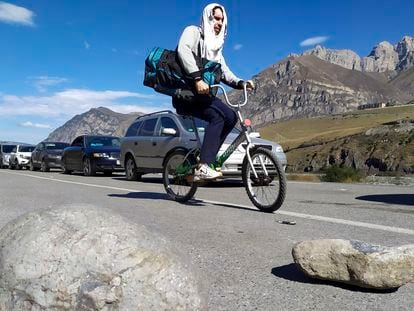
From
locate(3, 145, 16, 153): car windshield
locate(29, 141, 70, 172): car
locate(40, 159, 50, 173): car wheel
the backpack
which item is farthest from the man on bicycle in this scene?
locate(3, 145, 16, 153): car windshield

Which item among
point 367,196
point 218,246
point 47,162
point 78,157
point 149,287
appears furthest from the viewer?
point 47,162

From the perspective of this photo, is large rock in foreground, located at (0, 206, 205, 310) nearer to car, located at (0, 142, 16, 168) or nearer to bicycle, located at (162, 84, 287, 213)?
bicycle, located at (162, 84, 287, 213)

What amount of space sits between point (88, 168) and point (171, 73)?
12.9 metres

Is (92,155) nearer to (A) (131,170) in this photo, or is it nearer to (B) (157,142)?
(A) (131,170)

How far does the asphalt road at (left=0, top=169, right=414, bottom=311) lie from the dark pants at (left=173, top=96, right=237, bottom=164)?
750 mm

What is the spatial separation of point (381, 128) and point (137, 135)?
98721mm

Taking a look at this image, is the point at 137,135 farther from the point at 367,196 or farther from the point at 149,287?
the point at 149,287

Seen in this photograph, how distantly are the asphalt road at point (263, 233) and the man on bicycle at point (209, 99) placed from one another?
752mm

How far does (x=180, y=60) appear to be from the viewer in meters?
5.89

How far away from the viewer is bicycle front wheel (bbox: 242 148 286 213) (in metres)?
5.88

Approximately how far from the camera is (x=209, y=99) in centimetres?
601

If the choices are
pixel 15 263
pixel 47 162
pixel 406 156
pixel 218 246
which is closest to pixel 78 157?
pixel 47 162

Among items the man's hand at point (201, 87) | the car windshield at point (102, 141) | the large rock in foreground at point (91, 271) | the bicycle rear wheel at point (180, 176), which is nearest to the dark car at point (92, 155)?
the car windshield at point (102, 141)

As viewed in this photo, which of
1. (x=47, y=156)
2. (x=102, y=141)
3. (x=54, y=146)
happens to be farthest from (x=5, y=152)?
(x=102, y=141)
